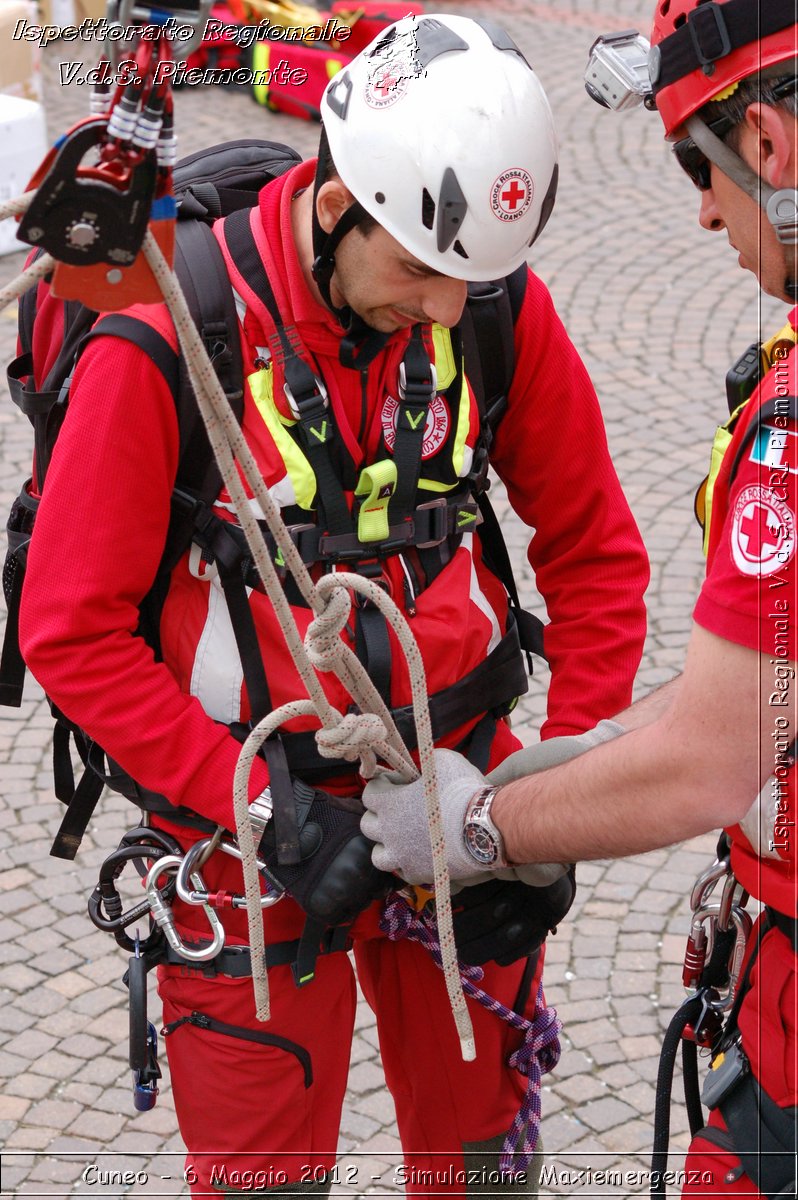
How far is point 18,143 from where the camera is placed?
305 inches

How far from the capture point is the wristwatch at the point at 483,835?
235 centimetres

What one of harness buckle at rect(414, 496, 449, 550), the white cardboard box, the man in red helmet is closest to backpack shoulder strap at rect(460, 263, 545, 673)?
harness buckle at rect(414, 496, 449, 550)

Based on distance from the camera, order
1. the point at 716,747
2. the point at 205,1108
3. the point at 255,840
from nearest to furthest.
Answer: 1. the point at 716,747
2. the point at 255,840
3. the point at 205,1108

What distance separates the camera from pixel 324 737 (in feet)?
7.47

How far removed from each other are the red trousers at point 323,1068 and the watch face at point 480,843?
38cm

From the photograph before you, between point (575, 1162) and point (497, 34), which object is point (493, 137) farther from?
point (575, 1162)

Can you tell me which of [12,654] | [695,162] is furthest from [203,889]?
[695,162]

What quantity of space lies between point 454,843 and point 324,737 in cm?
30

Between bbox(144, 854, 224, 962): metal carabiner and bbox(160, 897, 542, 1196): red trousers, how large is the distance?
0.28 feet

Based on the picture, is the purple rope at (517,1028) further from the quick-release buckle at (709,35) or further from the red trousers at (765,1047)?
the quick-release buckle at (709,35)

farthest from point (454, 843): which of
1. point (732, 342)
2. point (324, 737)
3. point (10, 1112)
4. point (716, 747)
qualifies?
point (732, 342)

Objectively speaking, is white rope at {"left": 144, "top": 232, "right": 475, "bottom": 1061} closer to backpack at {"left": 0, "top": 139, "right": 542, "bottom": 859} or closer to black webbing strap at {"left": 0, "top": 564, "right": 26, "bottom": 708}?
backpack at {"left": 0, "top": 139, "right": 542, "bottom": 859}

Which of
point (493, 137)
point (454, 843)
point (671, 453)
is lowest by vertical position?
point (671, 453)

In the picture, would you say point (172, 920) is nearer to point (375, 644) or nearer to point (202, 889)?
point (202, 889)
